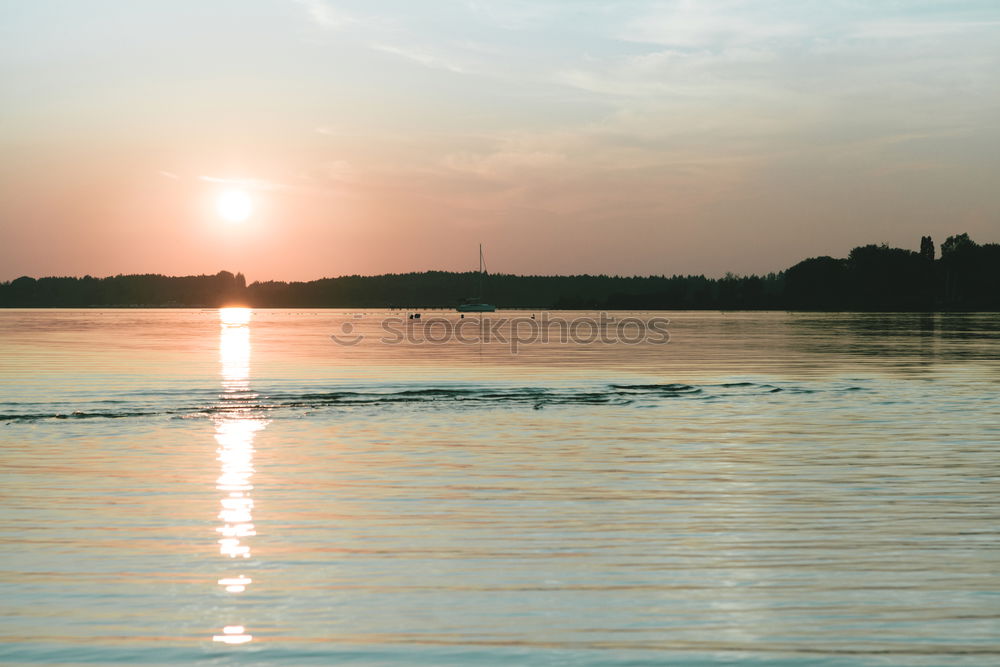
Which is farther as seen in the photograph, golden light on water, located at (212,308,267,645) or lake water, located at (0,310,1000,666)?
golden light on water, located at (212,308,267,645)

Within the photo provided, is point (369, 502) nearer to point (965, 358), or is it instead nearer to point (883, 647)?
point (883, 647)

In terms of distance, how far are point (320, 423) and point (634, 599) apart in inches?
825

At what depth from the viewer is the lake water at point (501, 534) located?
35.0ft

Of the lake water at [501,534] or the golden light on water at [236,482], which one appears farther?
the golden light on water at [236,482]

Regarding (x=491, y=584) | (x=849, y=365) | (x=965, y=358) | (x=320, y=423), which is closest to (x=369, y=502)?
(x=491, y=584)

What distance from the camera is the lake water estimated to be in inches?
420

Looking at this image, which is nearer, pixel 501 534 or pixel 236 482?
pixel 501 534

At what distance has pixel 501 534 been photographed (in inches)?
615

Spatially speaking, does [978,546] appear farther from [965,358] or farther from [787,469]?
[965,358]

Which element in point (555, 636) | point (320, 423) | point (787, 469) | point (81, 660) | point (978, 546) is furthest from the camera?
point (320, 423)

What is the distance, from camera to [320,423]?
31.7 metres

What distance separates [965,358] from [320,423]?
5024 cm

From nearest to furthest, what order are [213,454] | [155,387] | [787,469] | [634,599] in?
[634,599], [787,469], [213,454], [155,387]

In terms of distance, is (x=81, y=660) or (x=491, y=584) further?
(x=491, y=584)
